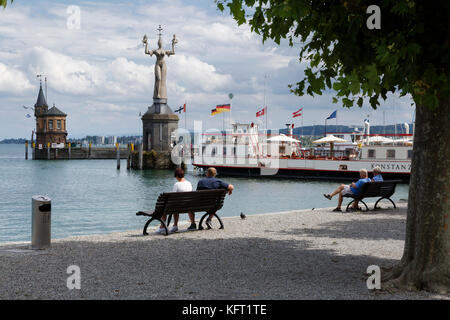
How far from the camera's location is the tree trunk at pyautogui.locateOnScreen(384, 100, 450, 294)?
6.97 meters

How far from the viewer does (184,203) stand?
1162 cm

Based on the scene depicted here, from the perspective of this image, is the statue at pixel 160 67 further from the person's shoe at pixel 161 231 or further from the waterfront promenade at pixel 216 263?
the person's shoe at pixel 161 231

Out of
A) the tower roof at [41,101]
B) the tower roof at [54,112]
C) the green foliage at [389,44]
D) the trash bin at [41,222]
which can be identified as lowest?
the trash bin at [41,222]

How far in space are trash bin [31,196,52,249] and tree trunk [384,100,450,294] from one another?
6.02 metres

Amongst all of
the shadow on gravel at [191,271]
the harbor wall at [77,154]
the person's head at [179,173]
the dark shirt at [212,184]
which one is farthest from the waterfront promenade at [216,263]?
the harbor wall at [77,154]

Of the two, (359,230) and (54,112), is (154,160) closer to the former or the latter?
(54,112)

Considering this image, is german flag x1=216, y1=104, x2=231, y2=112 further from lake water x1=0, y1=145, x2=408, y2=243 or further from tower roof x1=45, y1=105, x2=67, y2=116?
tower roof x1=45, y1=105, x2=67, y2=116

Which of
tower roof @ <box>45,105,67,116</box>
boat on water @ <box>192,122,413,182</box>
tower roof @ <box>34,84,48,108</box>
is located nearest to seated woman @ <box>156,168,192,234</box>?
boat on water @ <box>192,122,413,182</box>

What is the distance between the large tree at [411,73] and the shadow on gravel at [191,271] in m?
0.95

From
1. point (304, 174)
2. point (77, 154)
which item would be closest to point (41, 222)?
point (304, 174)

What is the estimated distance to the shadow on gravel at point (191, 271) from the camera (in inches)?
271

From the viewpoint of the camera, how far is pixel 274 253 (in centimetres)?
962

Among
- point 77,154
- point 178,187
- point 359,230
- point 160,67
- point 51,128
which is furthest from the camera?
point 51,128

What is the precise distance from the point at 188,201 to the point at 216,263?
10.2 feet
